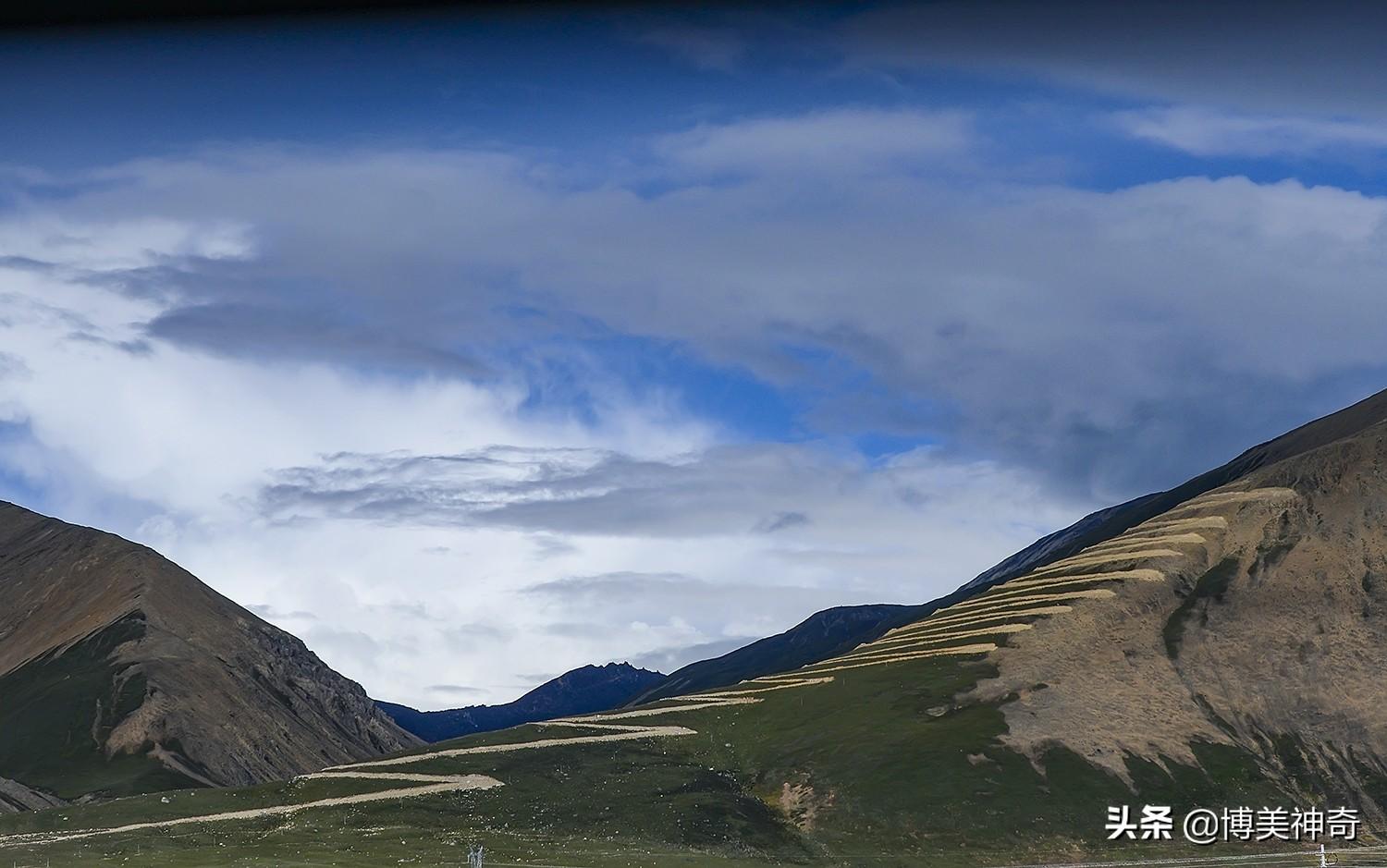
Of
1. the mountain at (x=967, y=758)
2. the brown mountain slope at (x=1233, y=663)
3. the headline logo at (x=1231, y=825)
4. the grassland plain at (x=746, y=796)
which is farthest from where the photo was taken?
the brown mountain slope at (x=1233, y=663)

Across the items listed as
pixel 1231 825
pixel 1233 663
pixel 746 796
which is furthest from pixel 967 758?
pixel 1233 663

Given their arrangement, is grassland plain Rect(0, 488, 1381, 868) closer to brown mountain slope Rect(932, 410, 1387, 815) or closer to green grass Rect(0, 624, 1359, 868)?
green grass Rect(0, 624, 1359, 868)

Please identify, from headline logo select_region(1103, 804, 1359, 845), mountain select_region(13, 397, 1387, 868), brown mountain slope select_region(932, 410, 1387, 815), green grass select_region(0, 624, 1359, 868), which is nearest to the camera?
green grass select_region(0, 624, 1359, 868)

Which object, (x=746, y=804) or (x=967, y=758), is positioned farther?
(x=967, y=758)

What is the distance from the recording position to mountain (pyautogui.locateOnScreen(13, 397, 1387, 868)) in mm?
130125

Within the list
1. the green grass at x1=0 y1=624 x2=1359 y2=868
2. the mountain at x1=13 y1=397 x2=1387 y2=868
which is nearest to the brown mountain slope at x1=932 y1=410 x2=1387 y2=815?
the mountain at x1=13 y1=397 x2=1387 y2=868

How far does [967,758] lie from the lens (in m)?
153

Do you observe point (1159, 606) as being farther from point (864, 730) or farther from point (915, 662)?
point (864, 730)

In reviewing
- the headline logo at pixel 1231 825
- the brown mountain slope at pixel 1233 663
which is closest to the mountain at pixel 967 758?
the brown mountain slope at pixel 1233 663

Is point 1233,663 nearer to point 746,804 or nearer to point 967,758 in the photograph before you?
point 967,758

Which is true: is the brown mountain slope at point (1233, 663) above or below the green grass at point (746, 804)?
above

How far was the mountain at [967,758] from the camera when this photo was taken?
13012cm

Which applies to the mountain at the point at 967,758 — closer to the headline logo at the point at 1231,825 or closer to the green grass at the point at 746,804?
the green grass at the point at 746,804

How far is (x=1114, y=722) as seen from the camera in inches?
6344
